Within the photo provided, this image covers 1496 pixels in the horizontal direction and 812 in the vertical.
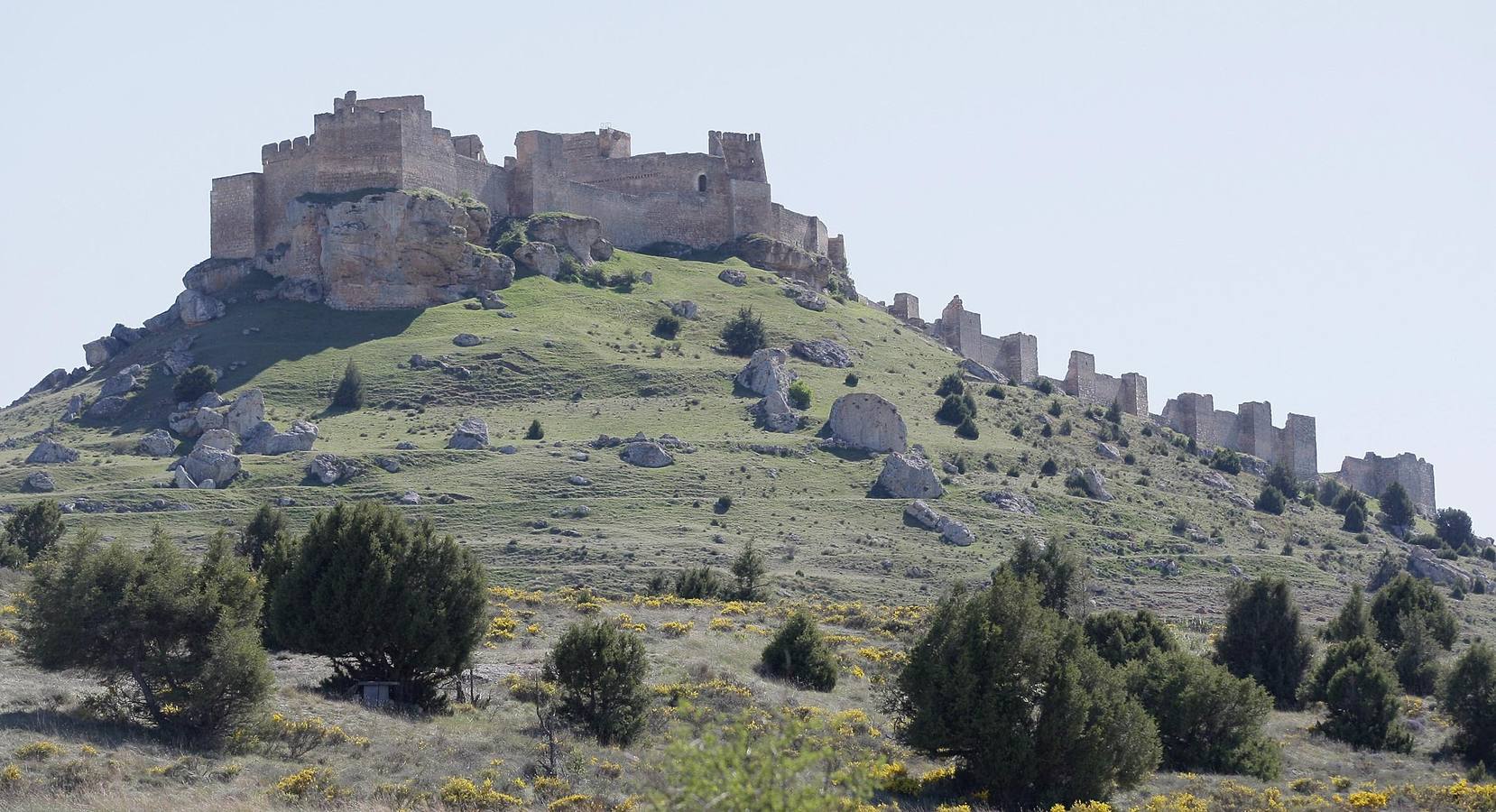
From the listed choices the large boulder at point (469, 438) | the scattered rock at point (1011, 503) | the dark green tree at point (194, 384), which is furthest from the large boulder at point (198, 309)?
the scattered rock at point (1011, 503)

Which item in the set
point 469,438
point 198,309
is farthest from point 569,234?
point 469,438

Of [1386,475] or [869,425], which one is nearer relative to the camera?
[869,425]

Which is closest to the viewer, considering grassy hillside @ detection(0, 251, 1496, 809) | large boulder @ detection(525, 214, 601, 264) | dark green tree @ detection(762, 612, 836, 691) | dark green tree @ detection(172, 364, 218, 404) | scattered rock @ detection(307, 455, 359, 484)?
dark green tree @ detection(762, 612, 836, 691)

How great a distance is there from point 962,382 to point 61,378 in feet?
115

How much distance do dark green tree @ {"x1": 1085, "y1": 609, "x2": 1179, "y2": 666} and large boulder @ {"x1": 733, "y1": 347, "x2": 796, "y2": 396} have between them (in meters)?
30.0

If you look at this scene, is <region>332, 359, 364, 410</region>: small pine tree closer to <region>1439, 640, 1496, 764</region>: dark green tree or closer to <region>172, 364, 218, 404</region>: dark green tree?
<region>172, 364, 218, 404</region>: dark green tree

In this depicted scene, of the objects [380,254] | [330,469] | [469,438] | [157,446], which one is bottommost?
[330,469]

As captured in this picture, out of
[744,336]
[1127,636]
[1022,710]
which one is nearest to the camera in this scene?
[1022,710]

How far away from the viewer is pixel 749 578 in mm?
39469

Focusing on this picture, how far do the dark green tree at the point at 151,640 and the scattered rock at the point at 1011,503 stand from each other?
34522 mm

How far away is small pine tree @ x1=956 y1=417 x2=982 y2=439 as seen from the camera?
60719 mm

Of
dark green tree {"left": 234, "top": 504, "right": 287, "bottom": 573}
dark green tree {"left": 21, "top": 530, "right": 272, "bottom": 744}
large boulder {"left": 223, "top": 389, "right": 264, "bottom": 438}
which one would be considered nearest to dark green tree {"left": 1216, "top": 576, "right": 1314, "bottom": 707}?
dark green tree {"left": 21, "top": 530, "right": 272, "bottom": 744}

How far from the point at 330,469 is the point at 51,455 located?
946 cm

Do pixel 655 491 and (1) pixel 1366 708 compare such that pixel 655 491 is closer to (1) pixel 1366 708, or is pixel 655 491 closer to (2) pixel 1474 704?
(1) pixel 1366 708
